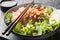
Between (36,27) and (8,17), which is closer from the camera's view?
(36,27)

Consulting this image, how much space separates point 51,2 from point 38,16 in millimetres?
494

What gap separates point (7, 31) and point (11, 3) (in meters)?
0.53

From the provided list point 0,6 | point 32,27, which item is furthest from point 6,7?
point 32,27

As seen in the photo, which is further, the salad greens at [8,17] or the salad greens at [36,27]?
the salad greens at [8,17]

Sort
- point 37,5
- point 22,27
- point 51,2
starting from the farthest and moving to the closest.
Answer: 1. point 51,2
2. point 37,5
3. point 22,27

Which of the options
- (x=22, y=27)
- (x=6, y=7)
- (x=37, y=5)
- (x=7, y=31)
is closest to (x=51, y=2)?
(x=37, y=5)

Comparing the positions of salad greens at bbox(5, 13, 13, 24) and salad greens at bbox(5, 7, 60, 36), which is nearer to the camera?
salad greens at bbox(5, 7, 60, 36)

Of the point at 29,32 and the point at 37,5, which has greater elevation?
the point at 37,5

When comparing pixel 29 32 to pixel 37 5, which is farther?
pixel 37 5

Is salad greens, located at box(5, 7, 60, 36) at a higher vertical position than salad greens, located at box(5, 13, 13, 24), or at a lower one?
lower

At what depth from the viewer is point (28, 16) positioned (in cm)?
105

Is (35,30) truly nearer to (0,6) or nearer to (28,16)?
(28,16)

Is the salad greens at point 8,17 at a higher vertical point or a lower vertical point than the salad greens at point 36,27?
higher

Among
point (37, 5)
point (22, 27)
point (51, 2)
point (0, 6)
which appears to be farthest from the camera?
point (51, 2)
